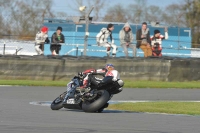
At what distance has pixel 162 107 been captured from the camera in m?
16.9

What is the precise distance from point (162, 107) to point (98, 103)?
2911 millimetres

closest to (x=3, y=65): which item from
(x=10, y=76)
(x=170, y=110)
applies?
(x=10, y=76)

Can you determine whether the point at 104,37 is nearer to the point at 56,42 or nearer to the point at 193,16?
the point at 56,42

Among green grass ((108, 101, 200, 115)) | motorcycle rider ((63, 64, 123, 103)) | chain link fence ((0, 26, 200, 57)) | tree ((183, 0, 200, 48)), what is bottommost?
green grass ((108, 101, 200, 115))

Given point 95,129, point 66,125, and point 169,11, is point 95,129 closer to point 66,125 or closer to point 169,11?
point 66,125

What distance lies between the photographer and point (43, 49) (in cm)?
2922

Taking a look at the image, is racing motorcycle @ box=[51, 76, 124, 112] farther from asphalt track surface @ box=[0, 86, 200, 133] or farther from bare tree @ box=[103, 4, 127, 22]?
bare tree @ box=[103, 4, 127, 22]

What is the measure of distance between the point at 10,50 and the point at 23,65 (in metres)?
10.2

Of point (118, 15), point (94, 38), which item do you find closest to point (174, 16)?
point (118, 15)

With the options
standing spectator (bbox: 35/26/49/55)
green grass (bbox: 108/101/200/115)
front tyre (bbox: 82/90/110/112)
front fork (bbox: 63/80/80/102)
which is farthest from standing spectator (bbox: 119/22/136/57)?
front tyre (bbox: 82/90/110/112)

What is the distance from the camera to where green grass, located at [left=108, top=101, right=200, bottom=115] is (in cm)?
1570

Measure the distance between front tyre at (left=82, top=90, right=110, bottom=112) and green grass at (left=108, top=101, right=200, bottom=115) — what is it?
1633mm

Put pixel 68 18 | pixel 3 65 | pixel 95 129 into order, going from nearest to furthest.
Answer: pixel 95 129
pixel 3 65
pixel 68 18

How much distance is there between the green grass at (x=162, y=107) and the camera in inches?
618
